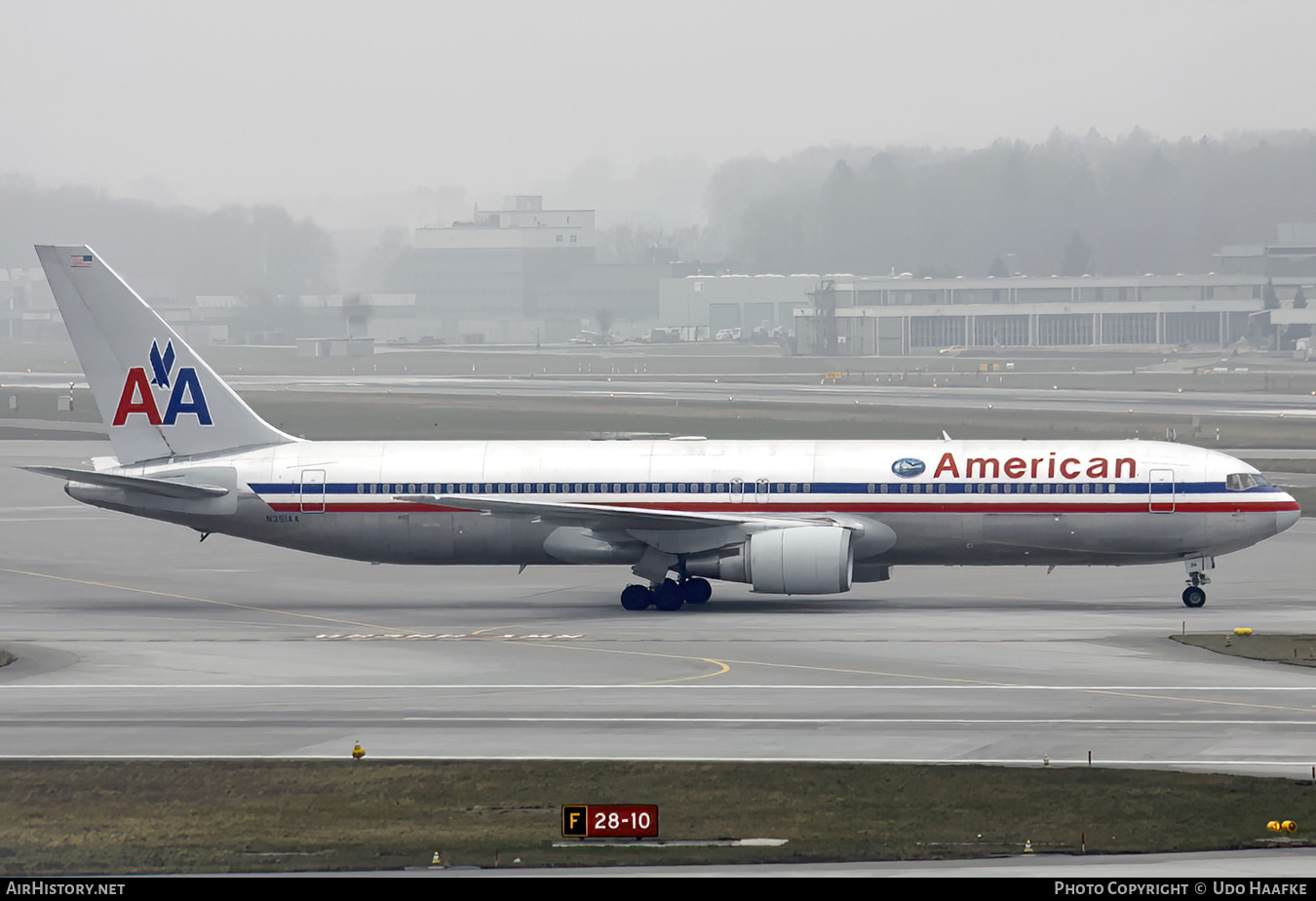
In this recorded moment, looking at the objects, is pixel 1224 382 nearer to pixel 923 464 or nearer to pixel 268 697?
pixel 923 464

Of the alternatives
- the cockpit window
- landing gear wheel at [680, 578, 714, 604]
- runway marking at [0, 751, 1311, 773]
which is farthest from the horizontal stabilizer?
the cockpit window

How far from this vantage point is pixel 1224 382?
484ft

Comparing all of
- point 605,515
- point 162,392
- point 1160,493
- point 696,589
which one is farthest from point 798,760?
point 162,392

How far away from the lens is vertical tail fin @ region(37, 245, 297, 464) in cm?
4869

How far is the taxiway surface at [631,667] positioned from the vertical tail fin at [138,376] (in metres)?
4.90

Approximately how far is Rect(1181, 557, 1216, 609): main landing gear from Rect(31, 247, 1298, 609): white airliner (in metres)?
0.06

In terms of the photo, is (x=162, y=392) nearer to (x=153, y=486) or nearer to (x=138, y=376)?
(x=138, y=376)

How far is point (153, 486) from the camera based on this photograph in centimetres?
4731

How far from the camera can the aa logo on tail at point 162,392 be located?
4922cm

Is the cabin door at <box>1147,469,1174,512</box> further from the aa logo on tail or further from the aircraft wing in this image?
the aa logo on tail

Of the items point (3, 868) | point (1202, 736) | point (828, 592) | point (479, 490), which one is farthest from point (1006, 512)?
point (3, 868)

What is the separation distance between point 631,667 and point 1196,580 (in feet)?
61.7
